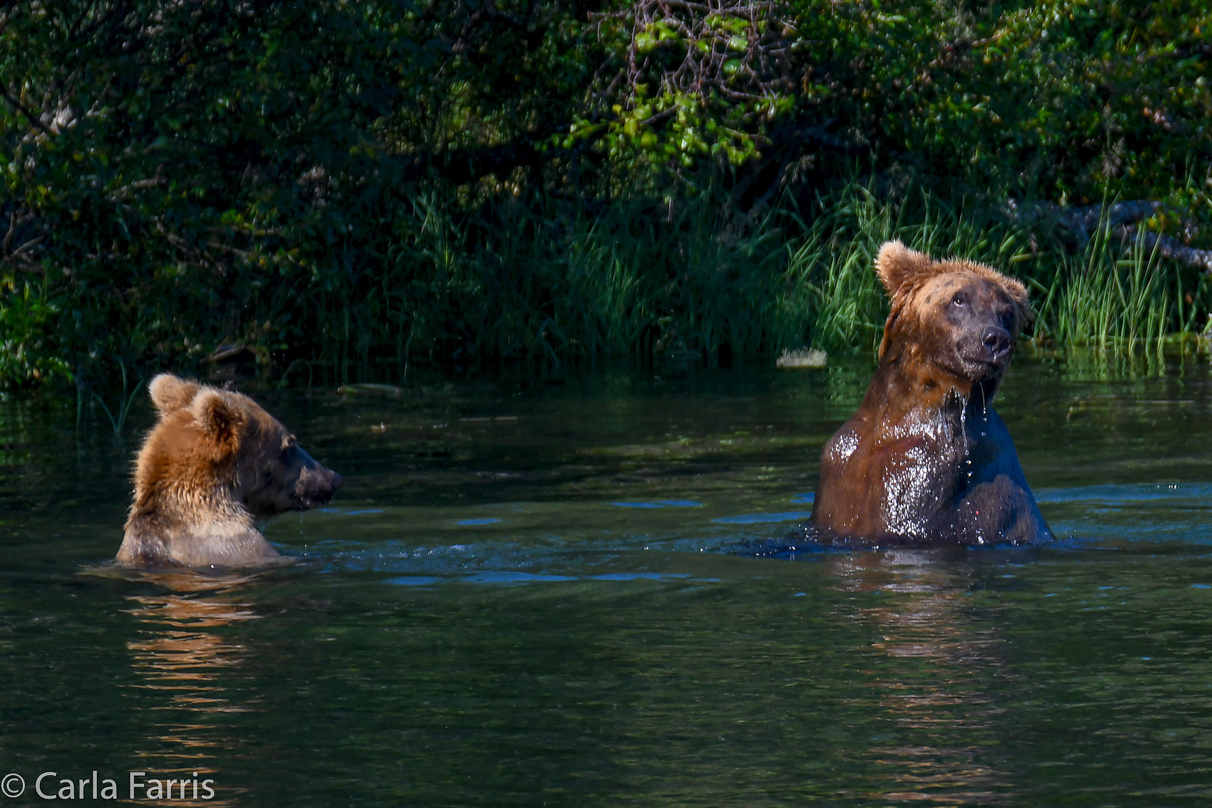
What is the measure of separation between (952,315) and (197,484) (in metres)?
3.05

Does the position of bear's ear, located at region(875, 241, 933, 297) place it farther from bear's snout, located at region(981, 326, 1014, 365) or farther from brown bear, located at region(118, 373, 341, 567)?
Result: brown bear, located at region(118, 373, 341, 567)

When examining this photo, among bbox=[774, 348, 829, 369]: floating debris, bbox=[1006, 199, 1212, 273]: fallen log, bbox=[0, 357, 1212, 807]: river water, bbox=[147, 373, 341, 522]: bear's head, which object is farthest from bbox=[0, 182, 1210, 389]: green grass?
bbox=[147, 373, 341, 522]: bear's head

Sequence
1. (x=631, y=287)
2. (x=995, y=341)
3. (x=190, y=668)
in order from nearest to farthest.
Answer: (x=190, y=668), (x=995, y=341), (x=631, y=287)

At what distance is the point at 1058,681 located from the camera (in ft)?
16.6

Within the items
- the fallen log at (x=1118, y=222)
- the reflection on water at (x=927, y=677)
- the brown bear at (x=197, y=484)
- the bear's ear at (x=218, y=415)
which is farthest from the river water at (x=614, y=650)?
the fallen log at (x=1118, y=222)

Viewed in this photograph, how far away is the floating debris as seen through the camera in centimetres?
1697

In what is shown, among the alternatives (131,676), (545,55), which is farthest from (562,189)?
(131,676)

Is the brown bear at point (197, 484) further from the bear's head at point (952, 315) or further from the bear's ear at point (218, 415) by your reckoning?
the bear's head at point (952, 315)

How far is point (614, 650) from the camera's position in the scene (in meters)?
5.63

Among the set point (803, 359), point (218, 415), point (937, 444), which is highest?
point (803, 359)

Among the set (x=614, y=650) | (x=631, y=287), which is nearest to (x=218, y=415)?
(x=614, y=650)

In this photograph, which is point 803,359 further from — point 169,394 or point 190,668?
point 190,668

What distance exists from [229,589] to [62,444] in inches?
222

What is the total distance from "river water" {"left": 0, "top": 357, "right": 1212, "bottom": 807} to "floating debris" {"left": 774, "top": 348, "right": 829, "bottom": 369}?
250 inches
